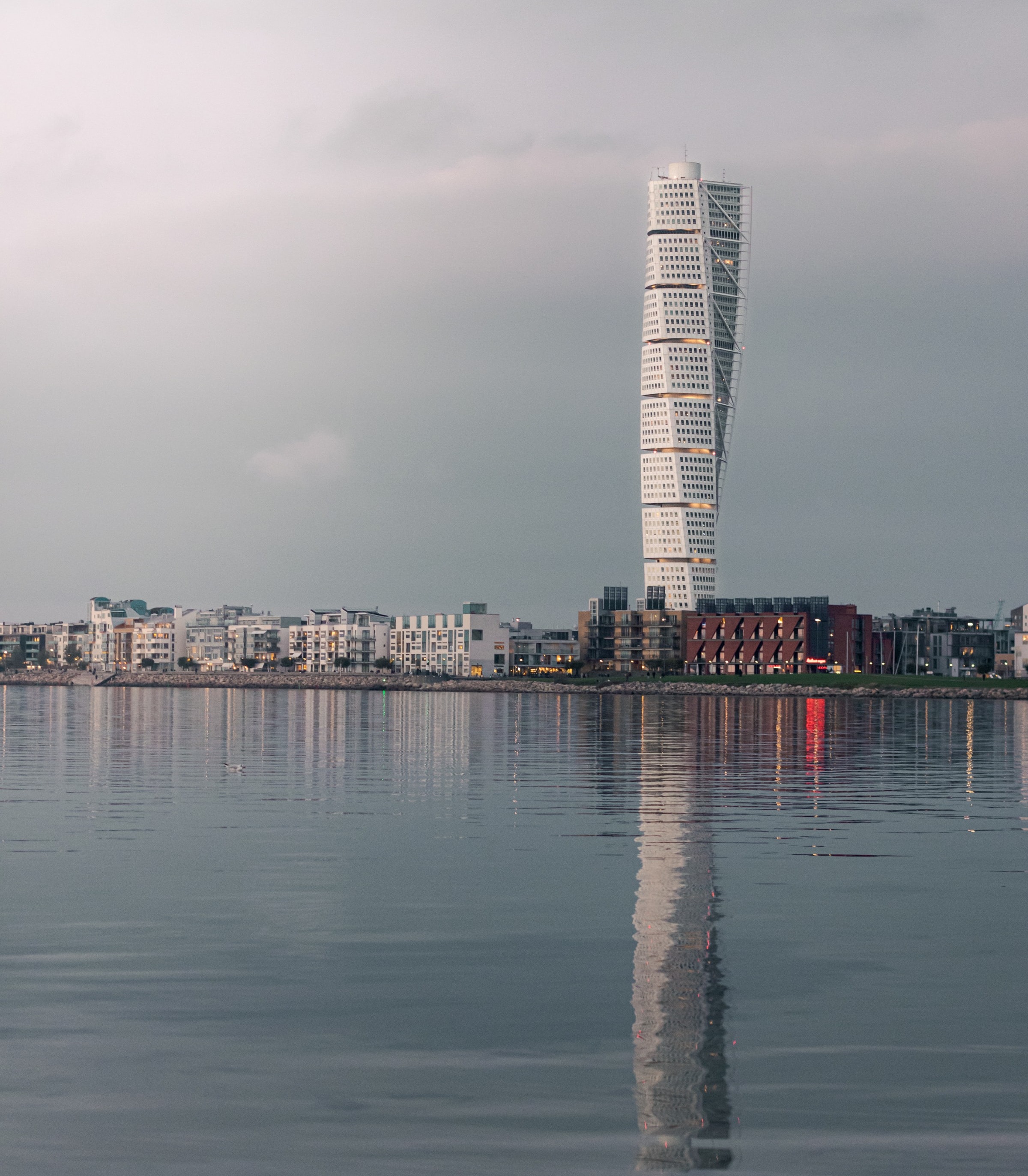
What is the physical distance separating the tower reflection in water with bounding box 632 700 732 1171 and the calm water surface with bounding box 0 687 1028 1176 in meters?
0.04

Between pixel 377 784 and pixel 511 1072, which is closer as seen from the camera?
pixel 511 1072

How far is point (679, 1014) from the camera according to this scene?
46.9 feet

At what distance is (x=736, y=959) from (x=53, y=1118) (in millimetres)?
8768

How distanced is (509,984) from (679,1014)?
7.40 ft

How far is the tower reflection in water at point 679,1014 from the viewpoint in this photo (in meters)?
10.6

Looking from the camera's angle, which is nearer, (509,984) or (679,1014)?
(679,1014)

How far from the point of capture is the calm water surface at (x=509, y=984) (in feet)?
35.0

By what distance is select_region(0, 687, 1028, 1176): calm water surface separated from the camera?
35.0 feet

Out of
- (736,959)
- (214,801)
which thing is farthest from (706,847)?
(214,801)

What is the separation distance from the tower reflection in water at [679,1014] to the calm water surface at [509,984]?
0.04 metres

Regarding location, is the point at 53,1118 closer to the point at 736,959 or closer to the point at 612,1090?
the point at 612,1090

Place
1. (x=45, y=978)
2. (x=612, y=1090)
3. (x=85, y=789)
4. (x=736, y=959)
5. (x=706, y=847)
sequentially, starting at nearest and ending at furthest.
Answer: (x=612, y=1090) → (x=45, y=978) → (x=736, y=959) → (x=706, y=847) → (x=85, y=789)

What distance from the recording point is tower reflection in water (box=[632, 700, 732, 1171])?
1059cm

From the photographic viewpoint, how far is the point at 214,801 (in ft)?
122
